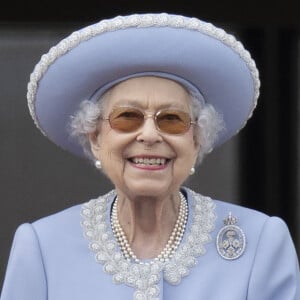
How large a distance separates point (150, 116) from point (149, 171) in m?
0.15

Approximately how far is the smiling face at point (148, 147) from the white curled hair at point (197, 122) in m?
0.04

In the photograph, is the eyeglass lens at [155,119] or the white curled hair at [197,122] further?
the white curled hair at [197,122]

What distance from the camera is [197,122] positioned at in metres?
4.83

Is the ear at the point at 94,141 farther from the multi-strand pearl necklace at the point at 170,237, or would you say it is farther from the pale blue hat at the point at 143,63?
the multi-strand pearl necklace at the point at 170,237

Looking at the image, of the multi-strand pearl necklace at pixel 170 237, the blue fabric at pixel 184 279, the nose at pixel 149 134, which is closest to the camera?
the nose at pixel 149 134

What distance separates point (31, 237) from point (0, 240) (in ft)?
8.84

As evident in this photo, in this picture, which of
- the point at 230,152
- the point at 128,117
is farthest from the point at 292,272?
the point at 230,152

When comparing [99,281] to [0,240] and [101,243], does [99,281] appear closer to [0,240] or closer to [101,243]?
[101,243]

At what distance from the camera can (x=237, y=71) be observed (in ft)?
15.9

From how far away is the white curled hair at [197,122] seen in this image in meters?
4.83

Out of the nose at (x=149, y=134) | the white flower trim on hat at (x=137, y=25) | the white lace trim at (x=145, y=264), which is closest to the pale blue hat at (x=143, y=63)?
the white flower trim on hat at (x=137, y=25)

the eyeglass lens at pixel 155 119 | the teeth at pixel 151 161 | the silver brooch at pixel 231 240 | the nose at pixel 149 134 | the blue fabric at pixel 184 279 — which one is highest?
the eyeglass lens at pixel 155 119

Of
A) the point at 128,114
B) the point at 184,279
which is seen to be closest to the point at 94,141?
the point at 128,114

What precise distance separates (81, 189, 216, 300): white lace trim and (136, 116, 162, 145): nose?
0.36m
